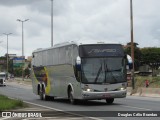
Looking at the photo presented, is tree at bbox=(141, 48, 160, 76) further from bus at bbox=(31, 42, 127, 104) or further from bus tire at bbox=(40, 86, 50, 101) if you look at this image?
bus at bbox=(31, 42, 127, 104)

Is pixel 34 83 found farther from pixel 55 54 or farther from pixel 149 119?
pixel 149 119

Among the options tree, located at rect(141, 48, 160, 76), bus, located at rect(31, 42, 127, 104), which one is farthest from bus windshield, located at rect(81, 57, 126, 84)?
tree, located at rect(141, 48, 160, 76)

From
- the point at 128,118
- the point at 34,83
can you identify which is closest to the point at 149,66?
the point at 34,83

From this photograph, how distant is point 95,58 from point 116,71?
1.23m

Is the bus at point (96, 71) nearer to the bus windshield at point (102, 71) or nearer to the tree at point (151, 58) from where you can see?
the bus windshield at point (102, 71)

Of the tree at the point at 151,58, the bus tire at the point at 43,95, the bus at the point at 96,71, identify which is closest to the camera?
the bus at the point at 96,71

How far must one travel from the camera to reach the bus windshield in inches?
936

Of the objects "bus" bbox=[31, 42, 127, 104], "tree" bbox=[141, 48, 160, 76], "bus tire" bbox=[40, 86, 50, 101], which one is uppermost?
"tree" bbox=[141, 48, 160, 76]

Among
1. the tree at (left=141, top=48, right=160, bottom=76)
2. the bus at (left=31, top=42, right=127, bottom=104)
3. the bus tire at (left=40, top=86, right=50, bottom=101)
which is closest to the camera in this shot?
the bus at (left=31, top=42, right=127, bottom=104)

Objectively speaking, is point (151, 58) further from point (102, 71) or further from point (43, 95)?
point (102, 71)

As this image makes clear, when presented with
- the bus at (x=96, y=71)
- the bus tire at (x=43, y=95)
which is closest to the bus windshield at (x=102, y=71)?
the bus at (x=96, y=71)

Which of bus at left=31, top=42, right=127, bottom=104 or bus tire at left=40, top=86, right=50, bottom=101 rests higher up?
bus at left=31, top=42, right=127, bottom=104

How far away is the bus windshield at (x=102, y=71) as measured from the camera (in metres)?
23.8

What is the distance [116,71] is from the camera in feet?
78.9
